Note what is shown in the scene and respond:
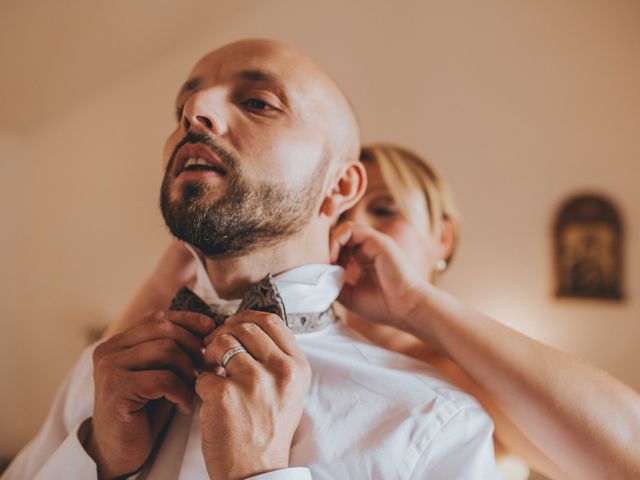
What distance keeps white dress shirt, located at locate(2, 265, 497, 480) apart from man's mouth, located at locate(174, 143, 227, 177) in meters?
0.23

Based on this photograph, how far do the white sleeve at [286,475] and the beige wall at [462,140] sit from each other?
219 cm

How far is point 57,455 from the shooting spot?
755 mm

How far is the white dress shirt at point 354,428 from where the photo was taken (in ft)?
2.23

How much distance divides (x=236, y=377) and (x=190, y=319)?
0.16 meters

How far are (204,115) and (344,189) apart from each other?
341 millimetres

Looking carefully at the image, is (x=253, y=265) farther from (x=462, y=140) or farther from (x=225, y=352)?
(x=462, y=140)

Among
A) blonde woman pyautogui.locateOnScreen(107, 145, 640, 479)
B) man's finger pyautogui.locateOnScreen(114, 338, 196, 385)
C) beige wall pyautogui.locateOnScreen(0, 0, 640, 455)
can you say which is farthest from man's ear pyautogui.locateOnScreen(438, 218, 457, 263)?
beige wall pyautogui.locateOnScreen(0, 0, 640, 455)

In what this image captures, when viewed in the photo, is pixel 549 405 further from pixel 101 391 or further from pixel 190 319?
pixel 101 391

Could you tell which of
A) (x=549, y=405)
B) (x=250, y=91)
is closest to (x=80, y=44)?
(x=250, y=91)

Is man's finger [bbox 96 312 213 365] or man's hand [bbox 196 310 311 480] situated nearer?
man's hand [bbox 196 310 311 480]

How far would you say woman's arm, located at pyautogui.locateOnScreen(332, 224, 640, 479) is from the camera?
Result: 680mm

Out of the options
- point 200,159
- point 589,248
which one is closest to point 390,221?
point 200,159

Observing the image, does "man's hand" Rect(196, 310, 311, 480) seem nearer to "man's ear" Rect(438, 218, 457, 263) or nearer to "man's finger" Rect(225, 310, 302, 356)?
"man's finger" Rect(225, 310, 302, 356)

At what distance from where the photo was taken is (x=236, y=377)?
611 mm
